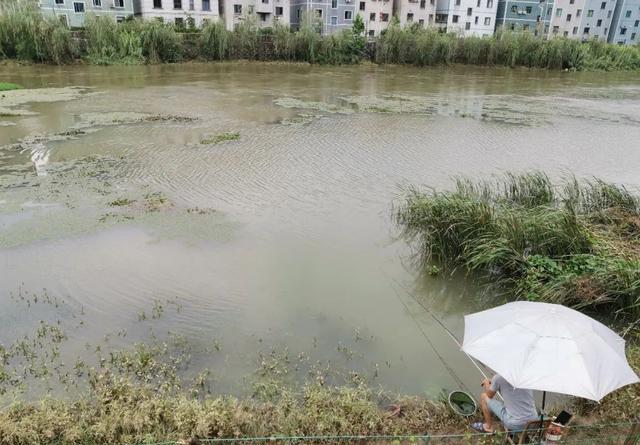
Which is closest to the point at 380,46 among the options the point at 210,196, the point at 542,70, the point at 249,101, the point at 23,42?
the point at 542,70

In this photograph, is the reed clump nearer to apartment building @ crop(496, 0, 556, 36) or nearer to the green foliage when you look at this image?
the green foliage

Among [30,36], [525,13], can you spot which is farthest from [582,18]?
[30,36]

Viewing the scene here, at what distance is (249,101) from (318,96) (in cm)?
339

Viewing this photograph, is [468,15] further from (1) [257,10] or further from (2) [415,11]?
(1) [257,10]

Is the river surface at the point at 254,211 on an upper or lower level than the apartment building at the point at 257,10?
lower

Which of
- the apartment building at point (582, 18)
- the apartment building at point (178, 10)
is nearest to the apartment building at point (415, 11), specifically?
the apartment building at point (582, 18)

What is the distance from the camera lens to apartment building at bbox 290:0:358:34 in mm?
45844

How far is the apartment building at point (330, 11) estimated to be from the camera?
4584 cm

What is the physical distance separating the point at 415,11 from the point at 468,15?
6.97 metres

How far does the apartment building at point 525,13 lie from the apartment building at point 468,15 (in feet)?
7.05

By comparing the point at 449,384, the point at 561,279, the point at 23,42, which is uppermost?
the point at 23,42

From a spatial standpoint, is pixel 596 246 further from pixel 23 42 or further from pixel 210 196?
pixel 23 42

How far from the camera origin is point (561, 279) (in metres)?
6.11

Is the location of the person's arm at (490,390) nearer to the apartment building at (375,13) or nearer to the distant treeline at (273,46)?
the distant treeline at (273,46)
